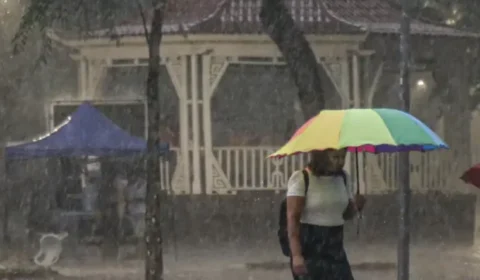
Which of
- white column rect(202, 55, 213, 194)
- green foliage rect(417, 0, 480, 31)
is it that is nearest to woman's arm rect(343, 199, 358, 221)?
green foliage rect(417, 0, 480, 31)

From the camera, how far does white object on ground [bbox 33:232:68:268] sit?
1347cm

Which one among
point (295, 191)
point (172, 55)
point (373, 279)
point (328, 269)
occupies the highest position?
point (172, 55)

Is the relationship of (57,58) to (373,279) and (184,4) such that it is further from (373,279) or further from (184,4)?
(373,279)

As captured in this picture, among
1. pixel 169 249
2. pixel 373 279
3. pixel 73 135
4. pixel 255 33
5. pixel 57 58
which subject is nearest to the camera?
pixel 373 279

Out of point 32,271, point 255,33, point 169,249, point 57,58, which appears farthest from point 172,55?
point 57,58

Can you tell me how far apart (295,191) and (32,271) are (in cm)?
726

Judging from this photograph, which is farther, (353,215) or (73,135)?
(73,135)

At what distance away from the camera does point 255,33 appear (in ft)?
57.1

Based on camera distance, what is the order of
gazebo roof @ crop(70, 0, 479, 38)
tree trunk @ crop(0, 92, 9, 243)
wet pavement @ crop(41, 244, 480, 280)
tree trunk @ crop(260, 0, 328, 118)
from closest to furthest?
tree trunk @ crop(260, 0, 328, 118), wet pavement @ crop(41, 244, 480, 280), tree trunk @ crop(0, 92, 9, 243), gazebo roof @ crop(70, 0, 479, 38)

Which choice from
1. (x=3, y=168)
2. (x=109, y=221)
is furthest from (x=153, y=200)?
(x=3, y=168)

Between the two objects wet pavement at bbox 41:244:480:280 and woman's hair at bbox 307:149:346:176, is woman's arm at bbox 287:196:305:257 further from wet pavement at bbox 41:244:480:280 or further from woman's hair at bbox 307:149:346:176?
wet pavement at bbox 41:244:480:280

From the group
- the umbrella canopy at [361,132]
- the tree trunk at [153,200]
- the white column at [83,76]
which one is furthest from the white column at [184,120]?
the umbrella canopy at [361,132]

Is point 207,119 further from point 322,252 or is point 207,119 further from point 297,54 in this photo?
point 322,252

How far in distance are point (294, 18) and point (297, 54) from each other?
22.0ft
